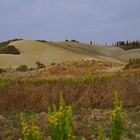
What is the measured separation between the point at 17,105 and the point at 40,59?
5724cm

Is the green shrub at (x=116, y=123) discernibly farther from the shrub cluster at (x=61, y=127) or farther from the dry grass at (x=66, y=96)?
the dry grass at (x=66, y=96)

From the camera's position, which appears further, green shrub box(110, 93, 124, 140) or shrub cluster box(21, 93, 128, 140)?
green shrub box(110, 93, 124, 140)

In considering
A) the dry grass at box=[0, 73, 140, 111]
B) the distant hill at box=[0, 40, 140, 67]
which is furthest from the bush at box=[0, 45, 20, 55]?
the dry grass at box=[0, 73, 140, 111]

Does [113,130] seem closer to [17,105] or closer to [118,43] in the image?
[17,105]

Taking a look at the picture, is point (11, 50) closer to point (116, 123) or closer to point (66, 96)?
point (66, 96)

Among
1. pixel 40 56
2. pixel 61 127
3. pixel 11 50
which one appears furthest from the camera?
pixel 11 50

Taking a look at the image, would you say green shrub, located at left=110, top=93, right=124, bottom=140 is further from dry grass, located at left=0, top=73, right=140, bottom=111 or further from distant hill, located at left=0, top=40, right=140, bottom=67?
distant hill, located at left=0, top=40, right=140, bottom=67

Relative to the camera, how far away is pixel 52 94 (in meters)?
15.1

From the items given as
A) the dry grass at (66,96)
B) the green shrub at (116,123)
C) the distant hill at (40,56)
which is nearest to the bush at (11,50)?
the distant hill at (40,56)

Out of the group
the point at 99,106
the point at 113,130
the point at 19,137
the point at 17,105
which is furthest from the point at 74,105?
the point at 113,130

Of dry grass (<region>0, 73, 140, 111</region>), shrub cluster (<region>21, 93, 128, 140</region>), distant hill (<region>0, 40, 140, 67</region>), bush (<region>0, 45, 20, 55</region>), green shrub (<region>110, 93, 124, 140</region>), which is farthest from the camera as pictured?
bush (<region>0, 45, 20, 55</region>)

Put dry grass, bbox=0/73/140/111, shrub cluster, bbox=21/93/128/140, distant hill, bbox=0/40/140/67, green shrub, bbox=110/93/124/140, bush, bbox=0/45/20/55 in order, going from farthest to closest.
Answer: bush, bbox=0/45/20/55 → distant hill, bbox=0/40/140/67 → dry grass, bbox=0/73/140/111 → green shrub, bbox=110/93/124/140 → shrub cluster, bbox=21/93/128/140

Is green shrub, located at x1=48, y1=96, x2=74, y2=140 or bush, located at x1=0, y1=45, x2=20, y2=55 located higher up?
bush, located at x1=0, y1=45, x2=20, y2=55

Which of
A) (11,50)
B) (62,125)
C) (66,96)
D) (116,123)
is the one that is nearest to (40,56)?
(11,50)
